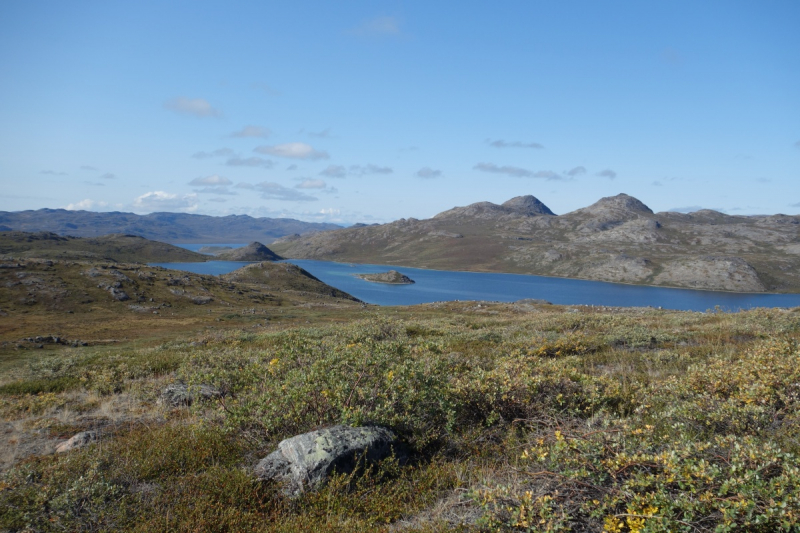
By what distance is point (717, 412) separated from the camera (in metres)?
6.73

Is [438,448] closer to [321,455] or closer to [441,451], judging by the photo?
[441,451]

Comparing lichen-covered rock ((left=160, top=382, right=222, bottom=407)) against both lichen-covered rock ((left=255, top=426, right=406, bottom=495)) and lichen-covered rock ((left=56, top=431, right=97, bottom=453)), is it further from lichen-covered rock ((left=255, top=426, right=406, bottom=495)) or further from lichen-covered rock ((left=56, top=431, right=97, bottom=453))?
lichen-covered rock ((left=255, top=426, right=406, bottom=495))

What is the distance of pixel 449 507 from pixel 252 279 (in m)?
130

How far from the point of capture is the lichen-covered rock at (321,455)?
6.13m

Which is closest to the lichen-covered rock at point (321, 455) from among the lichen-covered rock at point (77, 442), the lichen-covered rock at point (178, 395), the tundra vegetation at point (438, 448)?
the tundra vegetation at point (438, 448)

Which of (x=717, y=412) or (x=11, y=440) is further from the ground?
(x=717, y=412)

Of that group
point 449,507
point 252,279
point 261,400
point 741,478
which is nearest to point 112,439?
point 261,400

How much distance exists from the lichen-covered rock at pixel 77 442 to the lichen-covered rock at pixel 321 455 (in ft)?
15.1

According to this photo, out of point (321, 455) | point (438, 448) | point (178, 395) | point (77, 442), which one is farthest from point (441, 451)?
point (178, 395)

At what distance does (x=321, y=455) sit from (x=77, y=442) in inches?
234

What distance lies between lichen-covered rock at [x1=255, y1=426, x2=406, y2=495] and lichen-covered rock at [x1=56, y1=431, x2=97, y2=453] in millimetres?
4606

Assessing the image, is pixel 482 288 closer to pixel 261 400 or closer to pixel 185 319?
pixel 185 319

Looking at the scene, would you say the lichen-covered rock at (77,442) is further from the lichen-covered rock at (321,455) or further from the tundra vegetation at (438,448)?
the lichen-covered rock at (321,455)

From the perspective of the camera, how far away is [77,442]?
27.3 feet
